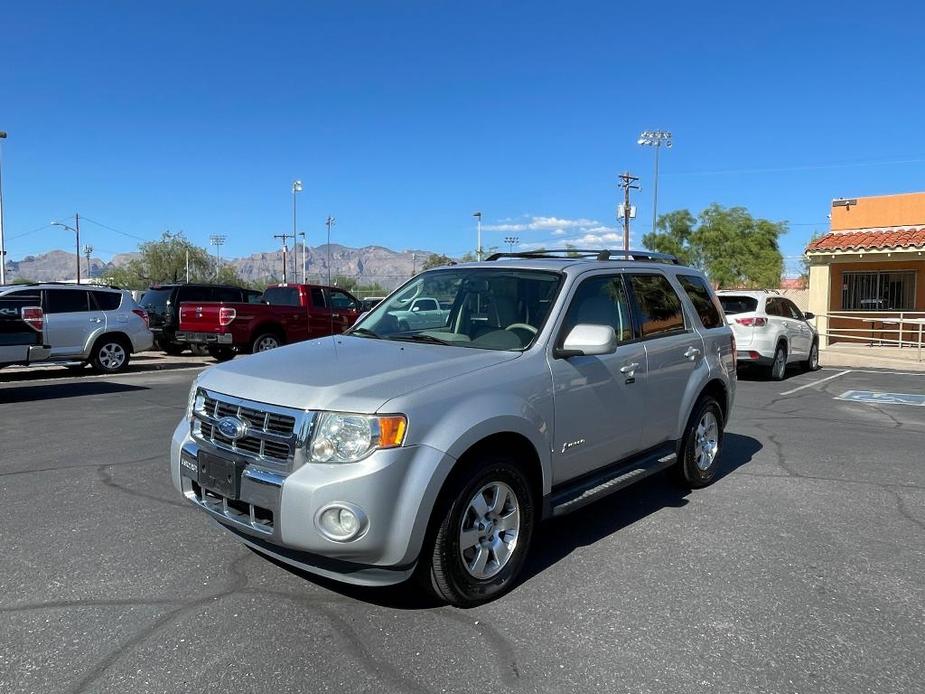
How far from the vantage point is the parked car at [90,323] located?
13.4 metres

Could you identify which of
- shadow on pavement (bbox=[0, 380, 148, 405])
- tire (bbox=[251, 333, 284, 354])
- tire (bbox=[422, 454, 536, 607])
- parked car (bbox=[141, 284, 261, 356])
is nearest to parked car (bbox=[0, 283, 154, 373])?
shadow on pavement (bbox=[0, 380, 148, 405])

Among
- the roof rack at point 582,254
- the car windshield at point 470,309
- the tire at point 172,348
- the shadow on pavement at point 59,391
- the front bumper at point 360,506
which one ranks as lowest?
the shadow on pavement at point 59,391

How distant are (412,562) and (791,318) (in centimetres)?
1315

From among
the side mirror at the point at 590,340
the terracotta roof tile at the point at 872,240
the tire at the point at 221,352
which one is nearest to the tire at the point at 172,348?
the tire at the point at 221,352

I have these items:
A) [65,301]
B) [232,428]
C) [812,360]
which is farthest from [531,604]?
[812,360]

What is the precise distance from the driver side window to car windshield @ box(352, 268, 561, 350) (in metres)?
0.16

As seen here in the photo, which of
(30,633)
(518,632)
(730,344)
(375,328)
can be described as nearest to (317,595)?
(518,632)

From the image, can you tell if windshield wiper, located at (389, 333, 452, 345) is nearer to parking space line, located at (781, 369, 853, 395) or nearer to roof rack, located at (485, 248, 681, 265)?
roof rack, located at (485, 248, 681, 265)

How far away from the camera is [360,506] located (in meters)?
3.21

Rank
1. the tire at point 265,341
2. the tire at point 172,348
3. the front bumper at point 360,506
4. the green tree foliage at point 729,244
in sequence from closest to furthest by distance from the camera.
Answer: the front bumper at point 360,506
the tire at point 265,341
the tire at point 172,348
the green tree foliage at point 729,244

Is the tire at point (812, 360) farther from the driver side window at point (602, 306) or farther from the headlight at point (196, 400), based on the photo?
the headlight at point (196, 400)

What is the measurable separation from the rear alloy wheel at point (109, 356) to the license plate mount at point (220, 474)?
1191cm

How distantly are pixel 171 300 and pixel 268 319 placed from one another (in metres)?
3.39

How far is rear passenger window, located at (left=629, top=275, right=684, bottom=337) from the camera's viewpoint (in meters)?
5.21
